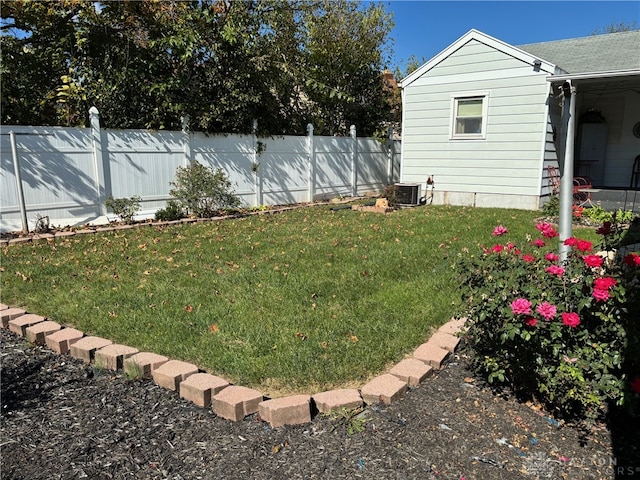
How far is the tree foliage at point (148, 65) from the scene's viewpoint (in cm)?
858

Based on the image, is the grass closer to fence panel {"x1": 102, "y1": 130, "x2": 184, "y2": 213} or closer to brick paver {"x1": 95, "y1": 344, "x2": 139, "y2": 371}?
brick paver {"x1": 95, "y1": 344, "x2": 139, "y2": 371}

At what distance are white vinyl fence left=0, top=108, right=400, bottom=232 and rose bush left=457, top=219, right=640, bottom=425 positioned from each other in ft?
24.2

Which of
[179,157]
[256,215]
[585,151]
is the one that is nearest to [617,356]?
[256,215]

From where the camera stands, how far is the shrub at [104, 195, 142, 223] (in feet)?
26.8

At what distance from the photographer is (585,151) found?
12250 mm

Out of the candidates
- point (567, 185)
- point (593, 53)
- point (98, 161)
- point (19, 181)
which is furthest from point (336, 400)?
point (593, 53)

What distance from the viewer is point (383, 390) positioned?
2576 millimetres

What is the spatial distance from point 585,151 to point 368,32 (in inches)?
322

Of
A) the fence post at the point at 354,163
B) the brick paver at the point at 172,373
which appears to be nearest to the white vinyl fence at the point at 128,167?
the fence post at the point at 354,163

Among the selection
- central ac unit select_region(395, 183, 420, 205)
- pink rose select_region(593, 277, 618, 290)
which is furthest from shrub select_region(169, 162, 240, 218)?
pink rose select_region(593, 277, 618, 290)

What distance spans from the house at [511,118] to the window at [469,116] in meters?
0.02

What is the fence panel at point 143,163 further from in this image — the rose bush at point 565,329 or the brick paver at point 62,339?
the rose bush at point 565,329

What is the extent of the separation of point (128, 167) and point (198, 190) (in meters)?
1.38

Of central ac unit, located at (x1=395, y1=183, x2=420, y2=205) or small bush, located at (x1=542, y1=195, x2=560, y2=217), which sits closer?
small bush, located at (x1=542, y1=195, x2=560, y2=217)
